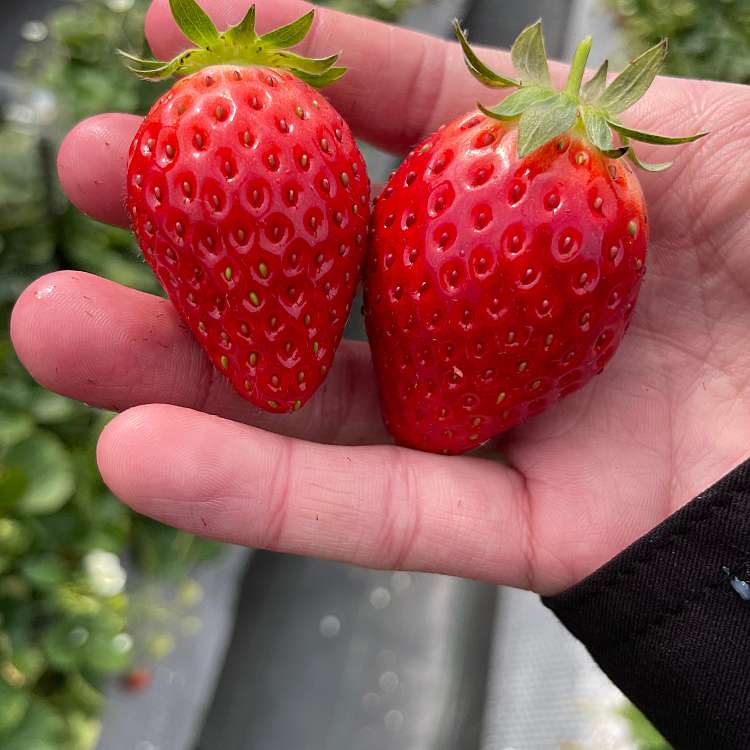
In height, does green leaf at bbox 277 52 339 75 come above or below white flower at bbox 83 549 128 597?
above

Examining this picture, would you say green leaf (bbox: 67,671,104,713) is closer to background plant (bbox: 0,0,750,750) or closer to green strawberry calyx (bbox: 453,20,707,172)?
background plant (bbox: 0,0,750,750)

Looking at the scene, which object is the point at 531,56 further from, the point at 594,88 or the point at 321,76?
the point at 321,76

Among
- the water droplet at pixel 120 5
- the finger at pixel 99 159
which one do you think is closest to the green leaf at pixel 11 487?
the finger at pixel 99 159

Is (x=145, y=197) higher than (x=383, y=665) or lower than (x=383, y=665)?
higher

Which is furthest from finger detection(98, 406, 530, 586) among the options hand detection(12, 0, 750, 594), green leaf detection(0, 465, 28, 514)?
green leaf detection(0, 465, 28, 514)

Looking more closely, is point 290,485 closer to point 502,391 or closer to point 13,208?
point 502,391

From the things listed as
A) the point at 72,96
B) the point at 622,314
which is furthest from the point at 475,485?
the point at 72,96
